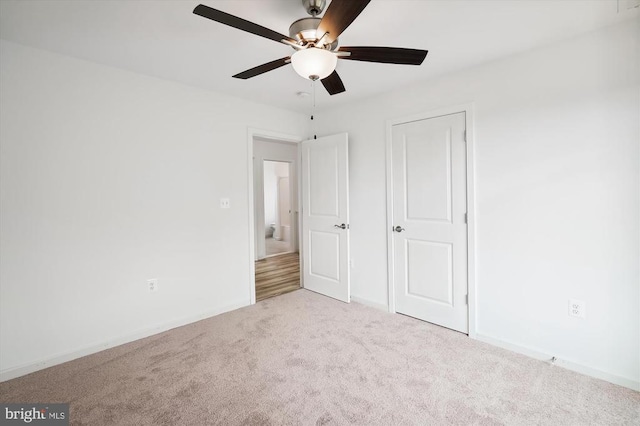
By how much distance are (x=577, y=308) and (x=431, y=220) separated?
1.27m

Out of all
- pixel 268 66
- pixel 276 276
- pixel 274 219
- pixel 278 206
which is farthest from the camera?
pixel 274 219

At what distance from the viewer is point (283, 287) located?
14.2 feet

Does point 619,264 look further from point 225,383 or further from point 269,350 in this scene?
point 225,383

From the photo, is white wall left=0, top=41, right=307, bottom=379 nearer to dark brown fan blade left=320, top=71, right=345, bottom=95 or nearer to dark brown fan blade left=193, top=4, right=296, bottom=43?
dark brown fan blade left=320, top=71, right=345, bottom=95

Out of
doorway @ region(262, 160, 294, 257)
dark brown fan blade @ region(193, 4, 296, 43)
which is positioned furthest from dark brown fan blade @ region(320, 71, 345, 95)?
doorway @ region(262, 160, 294, 257)

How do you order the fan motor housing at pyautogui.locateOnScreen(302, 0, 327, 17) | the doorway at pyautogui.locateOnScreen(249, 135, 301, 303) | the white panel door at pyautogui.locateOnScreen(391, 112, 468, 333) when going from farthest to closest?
the doorway at pyautogui.locateOnScreen(249, 135, 301, 303) < the white panel door at pyautogui.locateOnScreen(391, 112, 468, 333) < the fan motor housing at pyautogui.locateOnScreen(302, 0, 327, 17)

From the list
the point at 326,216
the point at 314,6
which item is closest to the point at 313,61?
the point at 314,6

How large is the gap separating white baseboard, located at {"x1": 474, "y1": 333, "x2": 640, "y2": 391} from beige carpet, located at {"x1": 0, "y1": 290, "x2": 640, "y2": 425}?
6 centimetres

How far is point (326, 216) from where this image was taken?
3906 millimetres

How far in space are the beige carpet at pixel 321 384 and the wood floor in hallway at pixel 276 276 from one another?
50.4 inches

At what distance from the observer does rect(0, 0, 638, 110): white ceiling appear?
1.82 meters

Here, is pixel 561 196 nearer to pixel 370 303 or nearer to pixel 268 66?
pixel 370 303

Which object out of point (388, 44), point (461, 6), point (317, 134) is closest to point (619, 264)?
point (461, 6)

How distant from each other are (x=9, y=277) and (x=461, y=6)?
3.55 metres
